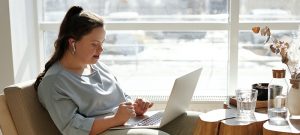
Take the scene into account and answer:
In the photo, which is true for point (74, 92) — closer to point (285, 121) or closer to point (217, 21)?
point (285, 121)

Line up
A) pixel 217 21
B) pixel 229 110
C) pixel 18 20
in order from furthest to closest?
pixel 217 21 → pixel 18 20 → pixel 229 110

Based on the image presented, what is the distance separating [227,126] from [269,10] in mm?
1428

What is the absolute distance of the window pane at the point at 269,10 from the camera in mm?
2643

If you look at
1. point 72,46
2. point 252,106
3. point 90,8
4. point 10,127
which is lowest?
point 10,127

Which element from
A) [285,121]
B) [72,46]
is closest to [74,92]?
[72,46]

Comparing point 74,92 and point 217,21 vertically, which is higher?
point 217,21

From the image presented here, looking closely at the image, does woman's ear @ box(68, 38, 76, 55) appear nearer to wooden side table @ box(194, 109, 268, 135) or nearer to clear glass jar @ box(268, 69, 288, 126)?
wooden side table @ box(194, 109, 268, 135)

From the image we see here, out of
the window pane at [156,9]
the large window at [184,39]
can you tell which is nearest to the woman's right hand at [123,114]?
the large window at [184,39]

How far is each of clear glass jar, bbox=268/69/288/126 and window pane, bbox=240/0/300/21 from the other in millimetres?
1070

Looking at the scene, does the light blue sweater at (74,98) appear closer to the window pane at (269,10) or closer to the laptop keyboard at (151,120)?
the laptop keyboard at (151,120)

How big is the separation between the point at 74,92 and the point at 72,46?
224 mm

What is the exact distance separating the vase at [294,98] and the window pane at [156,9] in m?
1.04

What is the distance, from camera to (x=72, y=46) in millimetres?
1870

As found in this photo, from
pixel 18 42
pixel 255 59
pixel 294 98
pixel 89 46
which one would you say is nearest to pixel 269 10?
pixel 255 59
